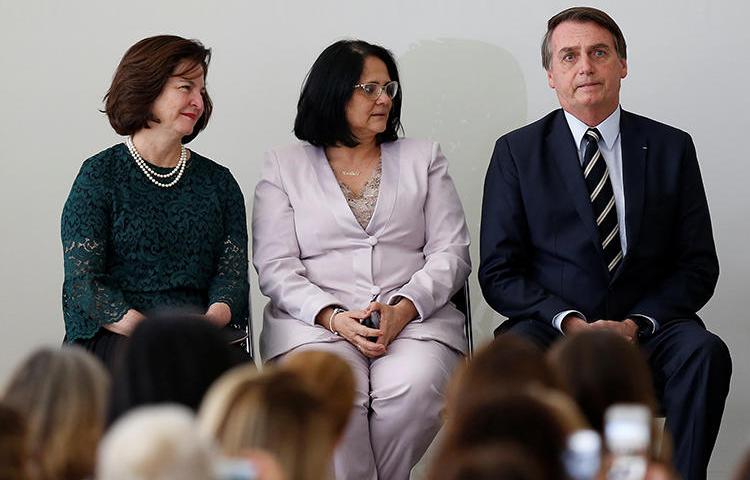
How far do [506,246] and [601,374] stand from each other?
1961 mm

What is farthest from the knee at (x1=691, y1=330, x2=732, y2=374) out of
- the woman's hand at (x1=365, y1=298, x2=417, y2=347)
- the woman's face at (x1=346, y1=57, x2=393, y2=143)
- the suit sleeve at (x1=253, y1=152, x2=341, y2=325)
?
the woman's face at (x1=346, y1=57, x2=393, y2=143)

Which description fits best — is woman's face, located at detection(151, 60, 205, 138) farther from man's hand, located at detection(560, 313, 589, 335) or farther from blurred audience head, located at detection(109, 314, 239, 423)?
blurred audience head, located at detection(109, 314, 239, 423)

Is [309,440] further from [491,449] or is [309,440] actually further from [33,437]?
[33,437]

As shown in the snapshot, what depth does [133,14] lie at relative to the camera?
450 centimetres

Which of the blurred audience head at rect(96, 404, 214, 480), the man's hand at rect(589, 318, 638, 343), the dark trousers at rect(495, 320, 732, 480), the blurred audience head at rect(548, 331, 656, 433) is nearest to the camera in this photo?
the blurred audience head at rect(96, 404, 214, 480)

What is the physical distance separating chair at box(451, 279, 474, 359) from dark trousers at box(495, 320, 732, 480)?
356 millimetres

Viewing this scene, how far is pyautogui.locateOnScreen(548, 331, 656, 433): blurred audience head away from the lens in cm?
182

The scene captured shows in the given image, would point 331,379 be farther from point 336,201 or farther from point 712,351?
point 336,201

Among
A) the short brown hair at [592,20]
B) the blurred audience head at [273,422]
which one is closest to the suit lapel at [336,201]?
the short brown hair at [592,20]

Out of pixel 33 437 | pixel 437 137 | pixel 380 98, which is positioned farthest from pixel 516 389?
pixel 437 137

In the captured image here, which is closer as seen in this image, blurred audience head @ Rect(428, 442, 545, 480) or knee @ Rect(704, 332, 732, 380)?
blurred audience head @ Rect(428, 442, 545, 480)

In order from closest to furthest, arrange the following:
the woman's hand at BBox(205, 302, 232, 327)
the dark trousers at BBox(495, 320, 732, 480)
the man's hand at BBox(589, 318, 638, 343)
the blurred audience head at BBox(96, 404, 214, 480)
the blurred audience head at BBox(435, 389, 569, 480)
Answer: the blurred audience head at BBox(96, 404, 214, 480)
the blurred audience head at BBox(435, 389, 569, 480)
the dark trousers at BBox(495, 320, 732, 480)
the man's hand at BBox(589, 318, 638, 343)
the woman's hand at BBox(205, 302, 232, 327)

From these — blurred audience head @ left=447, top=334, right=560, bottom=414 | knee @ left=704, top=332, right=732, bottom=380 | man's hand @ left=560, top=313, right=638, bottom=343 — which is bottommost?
knee @ left=704, top=332, right=732, bottom=380

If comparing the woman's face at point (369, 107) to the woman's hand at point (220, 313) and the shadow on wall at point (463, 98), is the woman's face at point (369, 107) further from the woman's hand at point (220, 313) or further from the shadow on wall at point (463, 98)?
the woman's hand at point (220, 313)
